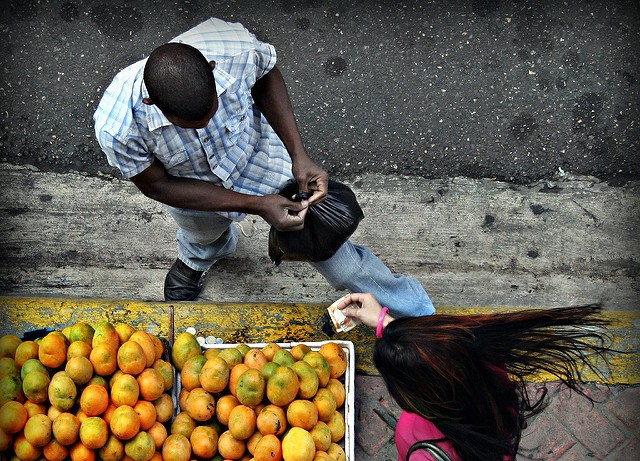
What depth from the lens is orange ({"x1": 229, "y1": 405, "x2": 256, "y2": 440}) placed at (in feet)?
8.82

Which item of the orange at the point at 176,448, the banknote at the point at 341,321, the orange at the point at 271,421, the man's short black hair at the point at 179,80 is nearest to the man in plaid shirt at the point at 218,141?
the man's short black hair at the point at 179,80

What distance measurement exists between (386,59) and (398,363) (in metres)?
2.69

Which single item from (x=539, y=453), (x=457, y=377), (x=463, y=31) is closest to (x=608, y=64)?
(x=463, y=31)

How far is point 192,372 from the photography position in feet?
9.48

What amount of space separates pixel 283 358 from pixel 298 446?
40 cm

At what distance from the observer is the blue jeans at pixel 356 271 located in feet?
10.2

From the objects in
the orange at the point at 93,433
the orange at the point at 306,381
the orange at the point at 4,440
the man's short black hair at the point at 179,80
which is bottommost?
the orange at the point at 4,440

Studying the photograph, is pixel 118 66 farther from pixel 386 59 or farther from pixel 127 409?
pixel 127 409

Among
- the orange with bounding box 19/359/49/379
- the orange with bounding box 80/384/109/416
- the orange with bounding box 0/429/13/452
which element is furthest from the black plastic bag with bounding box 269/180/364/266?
the orange with bounding box 0/429/13/452

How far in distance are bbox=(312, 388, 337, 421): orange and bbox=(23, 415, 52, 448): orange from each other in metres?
1.07

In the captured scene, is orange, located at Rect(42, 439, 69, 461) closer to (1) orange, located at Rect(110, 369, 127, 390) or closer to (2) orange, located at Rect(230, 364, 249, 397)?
(1) orange, located at Rect(110, 369, 127, 390)

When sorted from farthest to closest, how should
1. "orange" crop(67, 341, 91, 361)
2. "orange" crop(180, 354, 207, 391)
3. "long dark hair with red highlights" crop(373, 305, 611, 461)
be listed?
"orange" crop(180, 354, 207, 391)
"orange" crop(67, 341, 91, 361)
"long dark hair with red highlights" crop(373, 305, 611, 461)

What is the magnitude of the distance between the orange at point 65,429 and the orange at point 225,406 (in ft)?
1.84

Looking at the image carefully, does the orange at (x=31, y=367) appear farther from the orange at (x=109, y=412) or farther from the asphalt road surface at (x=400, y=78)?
the asphalt road surface at (x=400, y=78)
